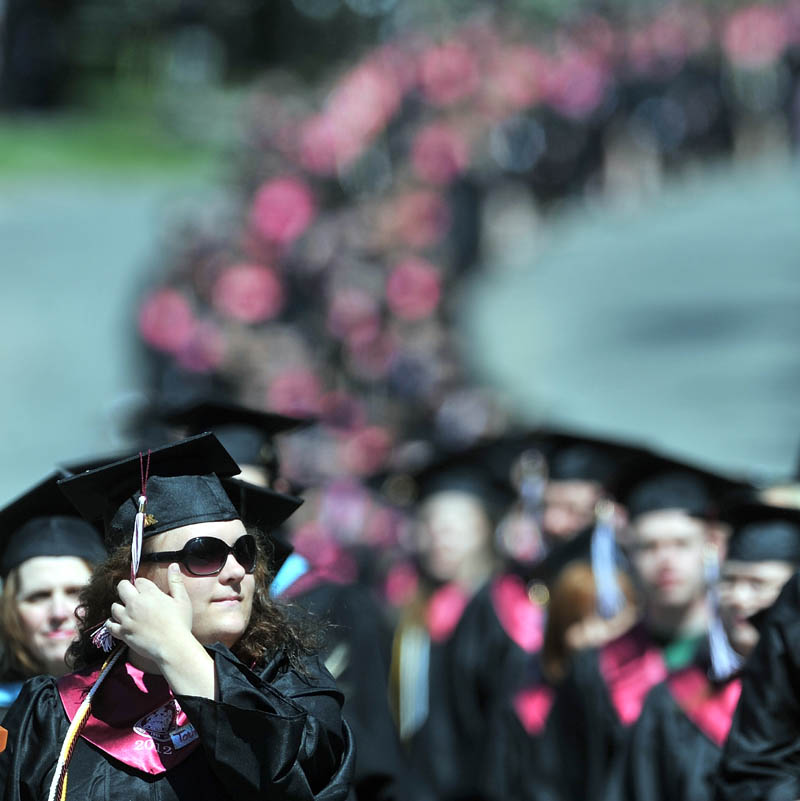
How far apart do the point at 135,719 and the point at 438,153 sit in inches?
434

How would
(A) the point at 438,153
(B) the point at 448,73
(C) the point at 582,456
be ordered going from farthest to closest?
(B) the point at 448,73, (A) the point at 438,153, (C) the point at 582,456

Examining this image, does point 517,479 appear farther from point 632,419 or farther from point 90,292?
point 90,292

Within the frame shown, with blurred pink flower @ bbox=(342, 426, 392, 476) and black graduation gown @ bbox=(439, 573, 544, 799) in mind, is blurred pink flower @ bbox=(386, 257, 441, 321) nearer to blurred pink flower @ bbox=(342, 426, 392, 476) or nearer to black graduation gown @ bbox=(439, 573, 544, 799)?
blurred pink flower @ bbox=(342, 426, 392, 476)

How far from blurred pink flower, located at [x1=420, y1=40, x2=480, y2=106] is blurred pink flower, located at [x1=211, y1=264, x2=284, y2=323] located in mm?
2261

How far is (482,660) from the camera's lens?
7.05 meters


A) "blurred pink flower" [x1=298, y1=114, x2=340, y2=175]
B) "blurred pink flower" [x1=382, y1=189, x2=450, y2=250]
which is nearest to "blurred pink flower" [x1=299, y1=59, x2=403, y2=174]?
"blurred pink flower" [x1=298, y1=114, x2=340, y2=175]

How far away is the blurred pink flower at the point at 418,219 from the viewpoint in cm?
1357

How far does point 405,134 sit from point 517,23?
201 cm

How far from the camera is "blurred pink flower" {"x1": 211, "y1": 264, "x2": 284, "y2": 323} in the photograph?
13.0 meters

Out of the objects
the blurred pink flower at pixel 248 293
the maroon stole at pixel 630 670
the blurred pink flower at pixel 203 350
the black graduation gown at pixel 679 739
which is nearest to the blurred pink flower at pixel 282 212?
the blurred pink flower at pixel 248 293

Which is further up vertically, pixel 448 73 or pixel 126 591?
pixel 448 73

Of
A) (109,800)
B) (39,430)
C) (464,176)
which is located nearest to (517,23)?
(464,176)

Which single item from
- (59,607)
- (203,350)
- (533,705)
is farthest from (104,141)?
(59,607)

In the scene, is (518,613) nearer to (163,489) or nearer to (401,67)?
(163,489)
